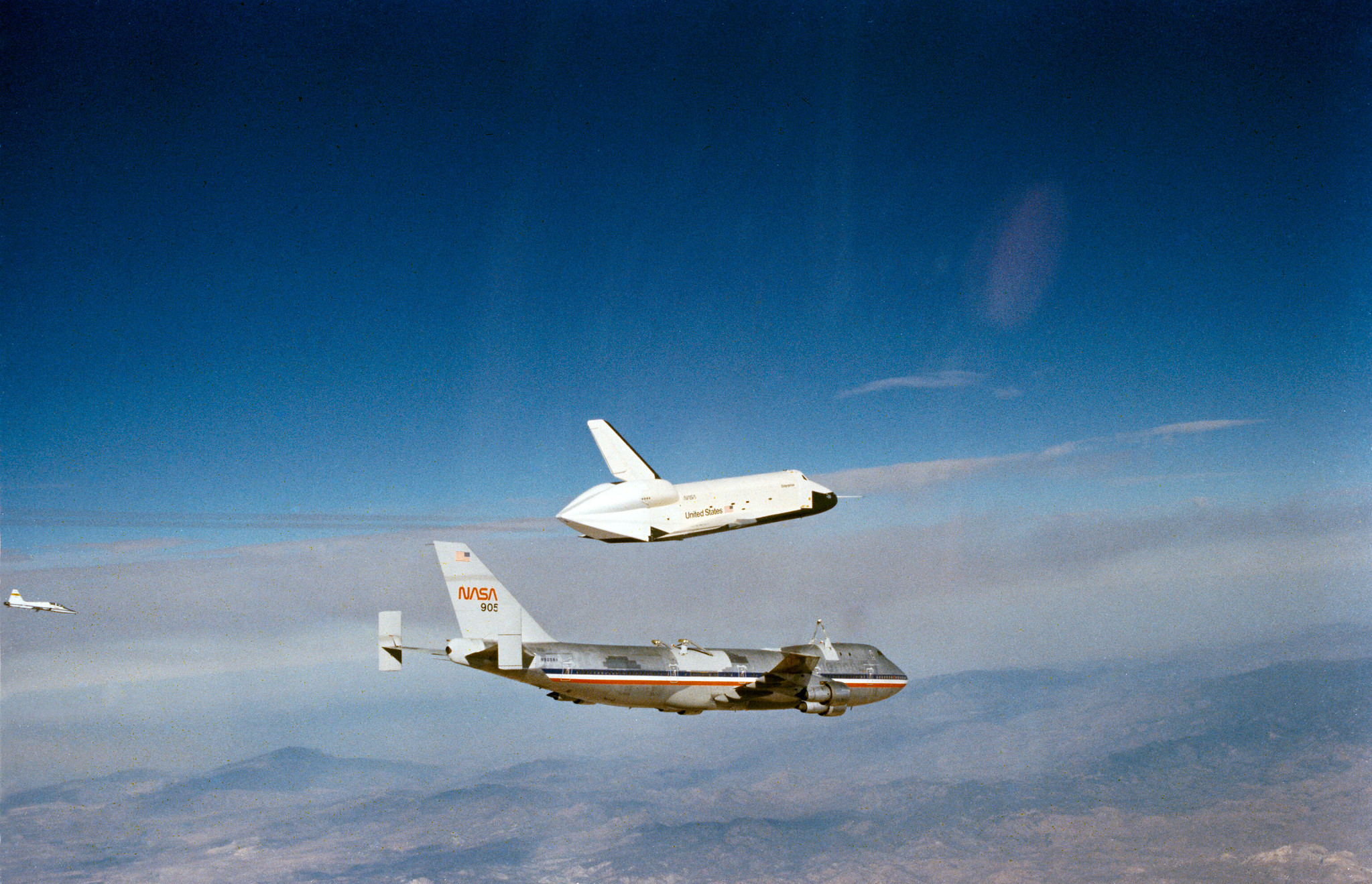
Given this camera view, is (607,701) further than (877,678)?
No

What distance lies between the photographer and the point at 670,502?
44.2 meters

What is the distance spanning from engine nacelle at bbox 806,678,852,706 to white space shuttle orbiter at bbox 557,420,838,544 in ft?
42.6

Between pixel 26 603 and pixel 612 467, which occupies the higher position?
pixel 612 467

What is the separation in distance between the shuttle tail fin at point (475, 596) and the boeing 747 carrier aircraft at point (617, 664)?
38mm

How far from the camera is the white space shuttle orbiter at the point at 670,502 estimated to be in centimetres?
4216

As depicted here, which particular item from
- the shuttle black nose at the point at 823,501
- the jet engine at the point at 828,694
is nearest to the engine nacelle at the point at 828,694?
the jet engine at the point at 828,694

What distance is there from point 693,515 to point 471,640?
15.0 m

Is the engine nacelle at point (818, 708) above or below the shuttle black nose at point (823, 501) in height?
below

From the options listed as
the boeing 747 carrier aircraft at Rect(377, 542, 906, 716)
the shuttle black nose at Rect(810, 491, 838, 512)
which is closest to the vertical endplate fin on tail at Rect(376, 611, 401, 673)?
the boeing 747 carrier aircraft at Rect(377, 542, 906, 716)

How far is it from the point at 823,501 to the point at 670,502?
942cm

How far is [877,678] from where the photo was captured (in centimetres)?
6109

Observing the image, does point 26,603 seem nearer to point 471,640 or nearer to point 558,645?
point 471,640

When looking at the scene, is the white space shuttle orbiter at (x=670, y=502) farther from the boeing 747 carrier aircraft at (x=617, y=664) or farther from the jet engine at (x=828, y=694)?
the jet engine at (x=828, y=694)

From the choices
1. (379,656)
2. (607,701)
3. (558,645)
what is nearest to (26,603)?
(379,656)
